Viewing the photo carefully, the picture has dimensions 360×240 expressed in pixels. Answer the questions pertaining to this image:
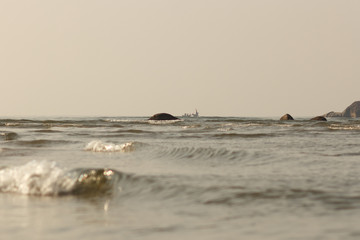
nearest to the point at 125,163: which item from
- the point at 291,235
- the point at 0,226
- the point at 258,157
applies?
the point at 258,157

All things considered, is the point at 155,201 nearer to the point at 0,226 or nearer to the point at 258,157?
the point at 0,226

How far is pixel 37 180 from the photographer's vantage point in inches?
273

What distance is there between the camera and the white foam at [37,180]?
6707mm

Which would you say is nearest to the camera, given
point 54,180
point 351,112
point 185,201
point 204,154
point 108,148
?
point 185,201

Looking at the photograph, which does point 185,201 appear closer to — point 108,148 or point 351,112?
point 108,148

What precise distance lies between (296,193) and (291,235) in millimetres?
2039

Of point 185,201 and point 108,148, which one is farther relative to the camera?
point 108,148

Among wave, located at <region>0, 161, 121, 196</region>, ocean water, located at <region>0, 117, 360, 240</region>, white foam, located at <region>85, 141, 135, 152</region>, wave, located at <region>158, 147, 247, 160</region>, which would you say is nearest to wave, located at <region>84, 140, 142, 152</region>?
white foam, located at <region>85, 141, 135, 152</region>

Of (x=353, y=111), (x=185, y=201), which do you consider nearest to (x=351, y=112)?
(x=353, y=111)

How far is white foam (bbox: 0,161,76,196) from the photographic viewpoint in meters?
6.71

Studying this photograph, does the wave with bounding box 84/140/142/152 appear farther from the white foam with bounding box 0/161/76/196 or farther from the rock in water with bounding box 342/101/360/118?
the rock in water with bounding box 342/101/360/118

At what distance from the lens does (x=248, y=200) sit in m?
5.74

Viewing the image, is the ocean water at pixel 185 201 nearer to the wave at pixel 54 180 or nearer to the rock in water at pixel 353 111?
the wave at pixel 54 180

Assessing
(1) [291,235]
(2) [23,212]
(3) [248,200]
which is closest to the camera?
(1) [291,235]
